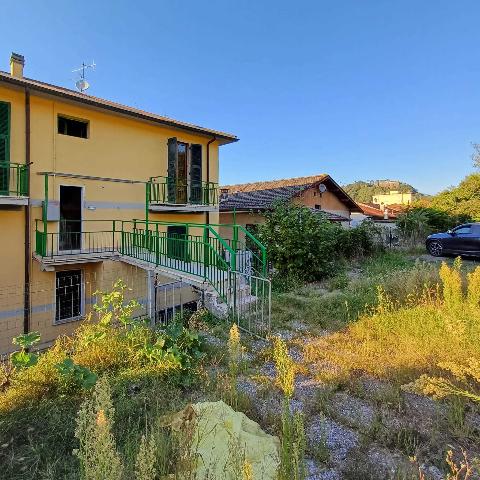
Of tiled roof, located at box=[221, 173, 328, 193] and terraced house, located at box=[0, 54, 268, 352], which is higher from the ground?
tiled roof, located at box=[221, 173, 328, 193]

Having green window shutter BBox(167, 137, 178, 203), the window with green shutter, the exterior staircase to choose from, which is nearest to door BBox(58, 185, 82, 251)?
the exterior staircase

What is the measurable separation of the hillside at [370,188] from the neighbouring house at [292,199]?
4017cm

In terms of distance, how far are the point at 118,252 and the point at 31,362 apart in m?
6.93

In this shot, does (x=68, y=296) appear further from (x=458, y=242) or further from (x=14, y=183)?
(x=458, y=242)

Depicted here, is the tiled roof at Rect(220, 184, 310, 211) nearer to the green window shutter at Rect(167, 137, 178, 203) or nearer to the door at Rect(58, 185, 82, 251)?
the green window shutter at Rect(167, 137, 178, 203)

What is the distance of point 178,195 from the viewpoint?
12.7 meters

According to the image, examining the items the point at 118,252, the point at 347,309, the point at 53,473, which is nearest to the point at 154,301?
the point at 118,252

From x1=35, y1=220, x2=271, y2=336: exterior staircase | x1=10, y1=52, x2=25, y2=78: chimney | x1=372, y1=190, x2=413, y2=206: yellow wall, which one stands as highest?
x1=372, y1=190, x2=413, y2=206: yellow wall

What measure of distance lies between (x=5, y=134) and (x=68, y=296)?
16.2 feet

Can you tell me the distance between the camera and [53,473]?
253 cm

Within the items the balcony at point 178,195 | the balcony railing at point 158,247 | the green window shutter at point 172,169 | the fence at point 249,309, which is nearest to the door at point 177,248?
the balcony railing at point 158,247

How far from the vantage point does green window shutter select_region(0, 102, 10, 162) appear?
877 cm

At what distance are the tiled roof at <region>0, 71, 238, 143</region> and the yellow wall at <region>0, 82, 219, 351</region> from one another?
1.28 feet

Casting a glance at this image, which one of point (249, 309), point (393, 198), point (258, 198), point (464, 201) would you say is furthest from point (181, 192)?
point (393, 198)
